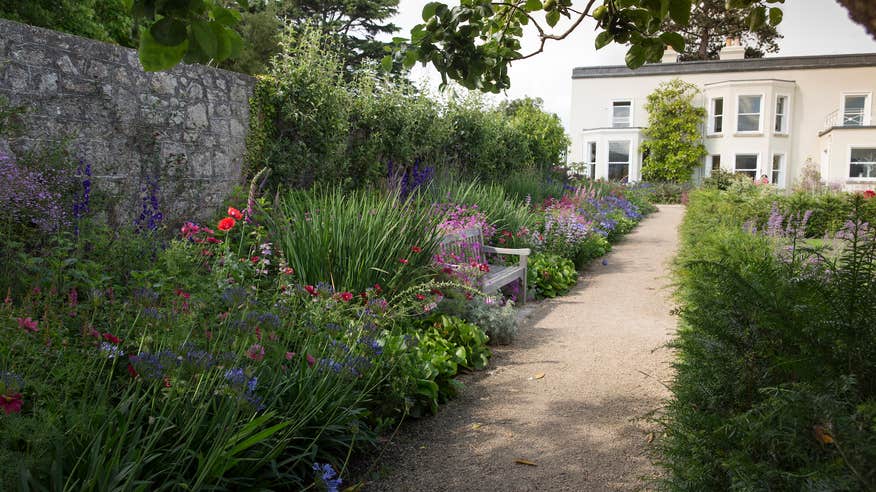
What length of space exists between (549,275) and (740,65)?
2219 centimetres

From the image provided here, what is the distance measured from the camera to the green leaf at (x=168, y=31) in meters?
1.54

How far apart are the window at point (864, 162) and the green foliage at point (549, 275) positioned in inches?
818

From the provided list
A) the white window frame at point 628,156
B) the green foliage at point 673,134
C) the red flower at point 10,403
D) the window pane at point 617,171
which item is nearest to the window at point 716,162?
the green foliage at point 673,134

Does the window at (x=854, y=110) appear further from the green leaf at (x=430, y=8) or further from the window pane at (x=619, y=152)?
the green leaf at (x=430, y=8)

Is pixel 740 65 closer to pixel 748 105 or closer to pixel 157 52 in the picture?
pixel 748 105

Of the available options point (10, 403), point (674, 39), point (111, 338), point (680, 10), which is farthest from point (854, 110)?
point (10, 403)

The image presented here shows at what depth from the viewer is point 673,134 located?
Result: 24.0 m

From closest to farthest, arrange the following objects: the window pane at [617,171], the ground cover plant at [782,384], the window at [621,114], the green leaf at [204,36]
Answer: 1. the ground cover plant at [782,384]
2. the green leaf at [204,36]
3. the window pane at [617,171]
4. the window at [621,114]

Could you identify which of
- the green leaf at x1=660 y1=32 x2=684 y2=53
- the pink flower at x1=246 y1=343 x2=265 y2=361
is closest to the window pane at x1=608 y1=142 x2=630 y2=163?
the green leaf at x1=660 y1=32 x2=684 y2=53

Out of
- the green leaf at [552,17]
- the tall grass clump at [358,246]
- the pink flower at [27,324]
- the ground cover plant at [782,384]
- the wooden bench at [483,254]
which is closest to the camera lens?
the ground cover plant at [782,384]

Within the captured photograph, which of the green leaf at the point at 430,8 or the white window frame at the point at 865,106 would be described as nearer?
the green leaf at the point at 430,8

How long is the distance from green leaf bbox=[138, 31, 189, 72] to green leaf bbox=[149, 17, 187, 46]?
0.03 metres

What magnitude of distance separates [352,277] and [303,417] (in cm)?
168

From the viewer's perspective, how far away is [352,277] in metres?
4.09
